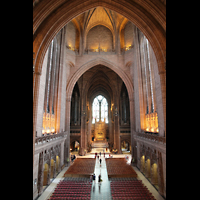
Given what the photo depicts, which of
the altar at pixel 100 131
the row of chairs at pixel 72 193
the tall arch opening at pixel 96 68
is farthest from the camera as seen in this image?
the altar at pixel 100 131

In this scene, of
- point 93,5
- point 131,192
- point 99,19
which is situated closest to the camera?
point 131,192

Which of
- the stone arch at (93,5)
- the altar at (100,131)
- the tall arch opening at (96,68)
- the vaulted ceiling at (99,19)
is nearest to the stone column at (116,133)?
the tall arch opening at (96,68)

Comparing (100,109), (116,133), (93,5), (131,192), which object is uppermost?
(93,5)

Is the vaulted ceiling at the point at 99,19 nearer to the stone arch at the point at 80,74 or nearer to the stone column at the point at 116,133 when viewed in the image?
the stone arch at the point at 80,74

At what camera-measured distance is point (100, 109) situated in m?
48.9

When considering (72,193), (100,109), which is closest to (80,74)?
(72,193)

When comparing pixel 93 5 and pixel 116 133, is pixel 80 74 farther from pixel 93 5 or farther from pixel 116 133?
pixel 116 133

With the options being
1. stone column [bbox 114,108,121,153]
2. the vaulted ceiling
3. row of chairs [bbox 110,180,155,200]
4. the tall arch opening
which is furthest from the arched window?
row of chairs [bbox 110,180,155,200]

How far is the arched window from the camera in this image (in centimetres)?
4847

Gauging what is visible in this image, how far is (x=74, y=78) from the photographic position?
75.7ft

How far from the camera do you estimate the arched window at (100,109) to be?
159ft
